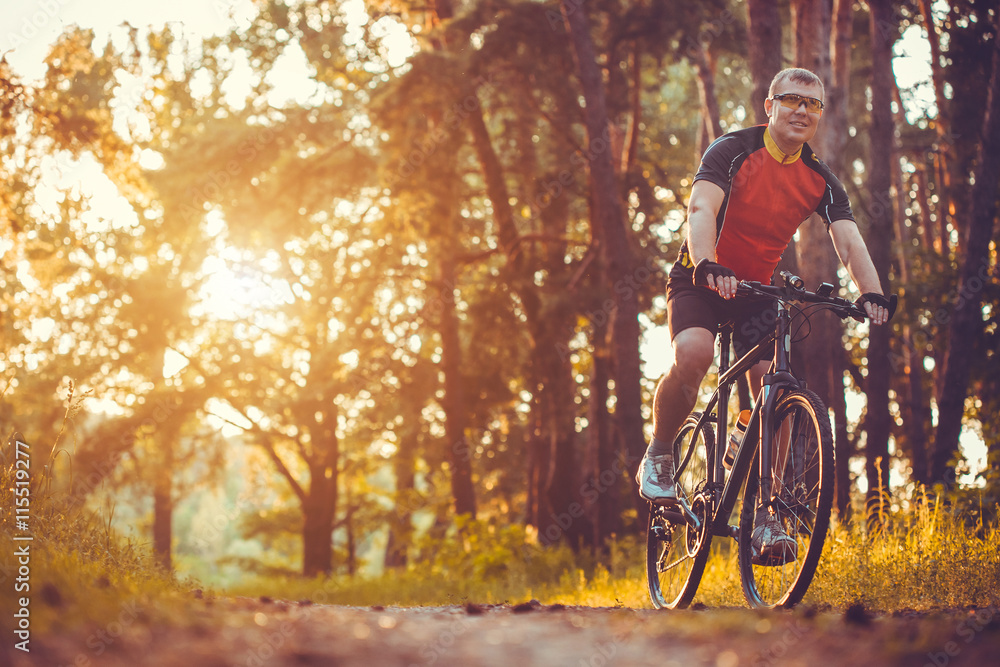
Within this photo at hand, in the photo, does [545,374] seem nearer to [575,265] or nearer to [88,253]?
[575,265]

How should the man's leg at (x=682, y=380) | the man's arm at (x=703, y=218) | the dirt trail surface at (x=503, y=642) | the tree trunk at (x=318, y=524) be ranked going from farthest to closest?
1. the tree trunk at (x=318, y=524)
2. the man's leg at (x=682, y=380)
3. the man's arm at (x=703, y=218)
4. the dirt trail surface at (x=503, y=642)

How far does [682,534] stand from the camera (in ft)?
16.2

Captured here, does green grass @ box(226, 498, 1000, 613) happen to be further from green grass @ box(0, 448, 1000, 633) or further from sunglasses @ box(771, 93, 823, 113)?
sunglasses @ box(771, 93, 823, 113)

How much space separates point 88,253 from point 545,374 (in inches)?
564

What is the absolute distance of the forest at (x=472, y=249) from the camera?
1163 centimetres

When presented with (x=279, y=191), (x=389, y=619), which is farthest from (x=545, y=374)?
(x=389, y=619)

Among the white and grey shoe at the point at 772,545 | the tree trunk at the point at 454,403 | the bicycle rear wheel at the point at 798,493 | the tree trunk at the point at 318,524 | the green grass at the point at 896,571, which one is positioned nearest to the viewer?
the bicycle rear wheel at the point at 798,493

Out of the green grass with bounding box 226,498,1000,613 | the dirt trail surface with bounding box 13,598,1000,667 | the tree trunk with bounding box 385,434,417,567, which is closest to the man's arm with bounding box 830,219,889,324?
the green grass with bounding box 226,498,1000,613

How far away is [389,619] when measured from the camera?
9.39ft

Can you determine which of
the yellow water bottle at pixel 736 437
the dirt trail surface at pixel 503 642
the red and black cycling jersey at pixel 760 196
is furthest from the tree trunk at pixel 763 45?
the dirt trail surface at pixel 503 642

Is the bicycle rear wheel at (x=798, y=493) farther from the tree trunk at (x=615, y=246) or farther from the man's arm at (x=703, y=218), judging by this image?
the tree trunk at (x=615, y=246)

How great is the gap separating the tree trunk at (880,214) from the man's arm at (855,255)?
10177 millimetres

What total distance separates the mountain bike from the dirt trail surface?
0.97 metres

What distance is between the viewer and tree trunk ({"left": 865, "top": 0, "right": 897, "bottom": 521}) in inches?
559
